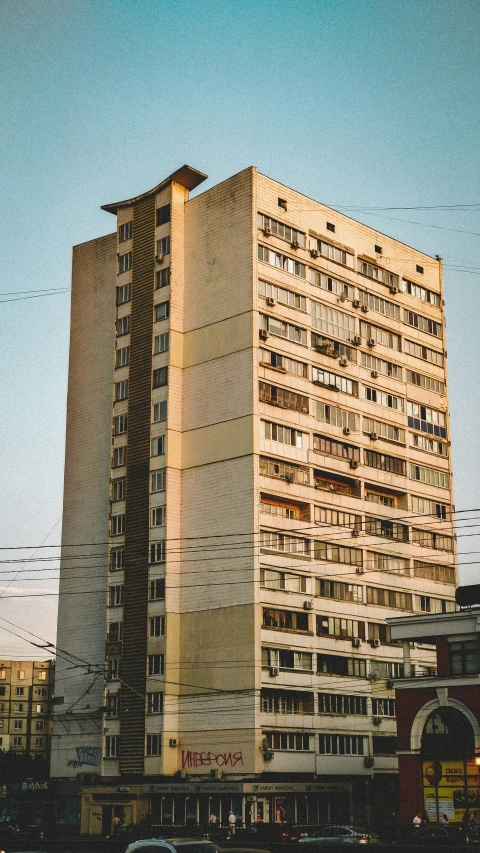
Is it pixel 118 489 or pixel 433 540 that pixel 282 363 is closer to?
pixel 118 489

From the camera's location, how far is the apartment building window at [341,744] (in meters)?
71.1

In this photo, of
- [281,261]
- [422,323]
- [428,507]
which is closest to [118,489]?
[281,261]

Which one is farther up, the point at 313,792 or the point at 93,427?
the point at 93,427

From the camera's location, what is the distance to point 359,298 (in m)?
83.9

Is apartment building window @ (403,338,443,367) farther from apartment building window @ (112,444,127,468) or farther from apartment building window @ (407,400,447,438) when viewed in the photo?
apartment building window @ (112,444,127,468)

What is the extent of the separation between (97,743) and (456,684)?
29.4m

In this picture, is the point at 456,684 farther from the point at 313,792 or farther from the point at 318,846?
the point at 318,846

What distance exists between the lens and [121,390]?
79938mm

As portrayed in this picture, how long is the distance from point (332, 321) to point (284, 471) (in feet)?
45.0

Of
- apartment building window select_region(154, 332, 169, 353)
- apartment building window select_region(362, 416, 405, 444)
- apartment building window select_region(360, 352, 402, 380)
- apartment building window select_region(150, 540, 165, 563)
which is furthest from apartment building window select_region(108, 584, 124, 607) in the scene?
apartment building window select_region(360, 352, 402, 380)

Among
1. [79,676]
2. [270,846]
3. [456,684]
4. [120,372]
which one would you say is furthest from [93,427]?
[270,846]

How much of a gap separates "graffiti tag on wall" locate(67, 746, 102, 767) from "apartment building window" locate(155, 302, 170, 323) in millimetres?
30741

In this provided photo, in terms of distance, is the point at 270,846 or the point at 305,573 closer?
the point at 270,846

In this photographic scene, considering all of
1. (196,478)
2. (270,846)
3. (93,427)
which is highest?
(93,427)
